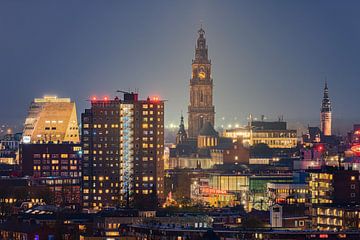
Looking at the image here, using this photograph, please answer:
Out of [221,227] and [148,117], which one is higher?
[148,117]

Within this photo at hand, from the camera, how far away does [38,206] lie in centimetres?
13475

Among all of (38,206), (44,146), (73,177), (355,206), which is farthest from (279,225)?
(44,146)

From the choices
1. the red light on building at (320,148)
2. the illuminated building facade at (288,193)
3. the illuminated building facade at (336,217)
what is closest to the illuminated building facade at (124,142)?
the illuminated building facade at (288,193)

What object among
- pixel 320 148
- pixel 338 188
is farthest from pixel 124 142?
pixel 338 188

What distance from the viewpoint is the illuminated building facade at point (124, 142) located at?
161 metres

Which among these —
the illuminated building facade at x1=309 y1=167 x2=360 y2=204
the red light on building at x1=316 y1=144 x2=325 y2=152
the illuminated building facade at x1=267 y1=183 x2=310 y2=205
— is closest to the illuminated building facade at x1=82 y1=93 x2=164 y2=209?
the illuminated building facade at x1=267 y1=183 x2=310 y2=205

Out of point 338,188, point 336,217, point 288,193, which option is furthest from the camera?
point 288,193

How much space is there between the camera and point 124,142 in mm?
162625

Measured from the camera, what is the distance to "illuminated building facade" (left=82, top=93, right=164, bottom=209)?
529 feet

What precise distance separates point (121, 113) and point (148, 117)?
2405 millimetres

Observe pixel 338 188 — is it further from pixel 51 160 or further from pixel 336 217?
pixel 51 160

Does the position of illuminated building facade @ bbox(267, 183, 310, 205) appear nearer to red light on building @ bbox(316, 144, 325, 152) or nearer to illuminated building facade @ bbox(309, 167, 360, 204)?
illuminated building facade @ bbox(309, 167, 360, 204)

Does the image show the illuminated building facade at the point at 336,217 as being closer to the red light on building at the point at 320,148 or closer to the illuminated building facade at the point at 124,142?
the illuminated building facade at the point at 124,142

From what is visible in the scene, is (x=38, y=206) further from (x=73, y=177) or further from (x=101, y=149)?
(x=73, y=177)
